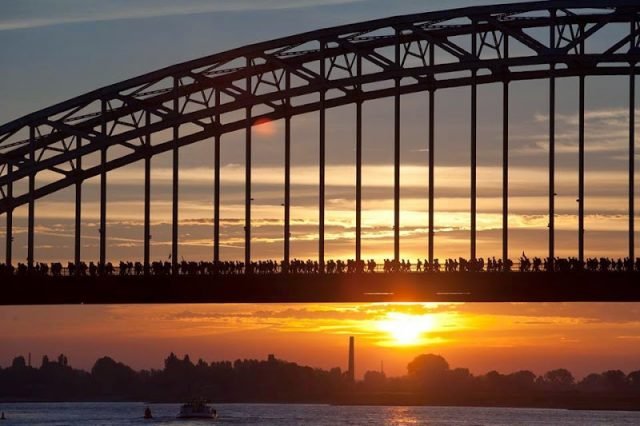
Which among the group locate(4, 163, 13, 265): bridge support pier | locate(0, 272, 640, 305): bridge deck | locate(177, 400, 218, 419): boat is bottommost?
locate(177, 400, 218, 419): boat

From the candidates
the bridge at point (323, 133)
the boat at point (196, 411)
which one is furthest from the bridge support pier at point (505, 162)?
the boat at point (196, 411)

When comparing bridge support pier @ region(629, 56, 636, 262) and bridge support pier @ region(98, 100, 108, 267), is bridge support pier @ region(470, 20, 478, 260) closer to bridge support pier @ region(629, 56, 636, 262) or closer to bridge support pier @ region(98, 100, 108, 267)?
bridge support pier @ region(629, 56, 636, 262)

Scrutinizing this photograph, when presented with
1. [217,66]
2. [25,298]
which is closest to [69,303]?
[25,298]

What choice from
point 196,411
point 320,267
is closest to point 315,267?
point 320,267

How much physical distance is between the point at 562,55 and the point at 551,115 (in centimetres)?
445

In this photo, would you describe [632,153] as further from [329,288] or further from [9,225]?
[9,225]

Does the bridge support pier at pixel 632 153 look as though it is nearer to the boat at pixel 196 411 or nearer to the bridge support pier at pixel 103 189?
the bridge support pier at pixel 103 189

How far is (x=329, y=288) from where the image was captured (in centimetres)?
7744

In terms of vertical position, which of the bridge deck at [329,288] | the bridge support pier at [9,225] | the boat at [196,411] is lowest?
the boat at [196,411]

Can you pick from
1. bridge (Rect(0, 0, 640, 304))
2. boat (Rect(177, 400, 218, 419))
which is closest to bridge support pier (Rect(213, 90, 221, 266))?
bridge (Rect(0, 0, 640, 304))

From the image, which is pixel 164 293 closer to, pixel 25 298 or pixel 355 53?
pixel 25 298

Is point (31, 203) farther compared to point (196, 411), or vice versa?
point (196, 411)

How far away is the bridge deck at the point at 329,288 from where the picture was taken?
74125 millimetres

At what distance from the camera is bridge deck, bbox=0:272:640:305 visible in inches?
2918
